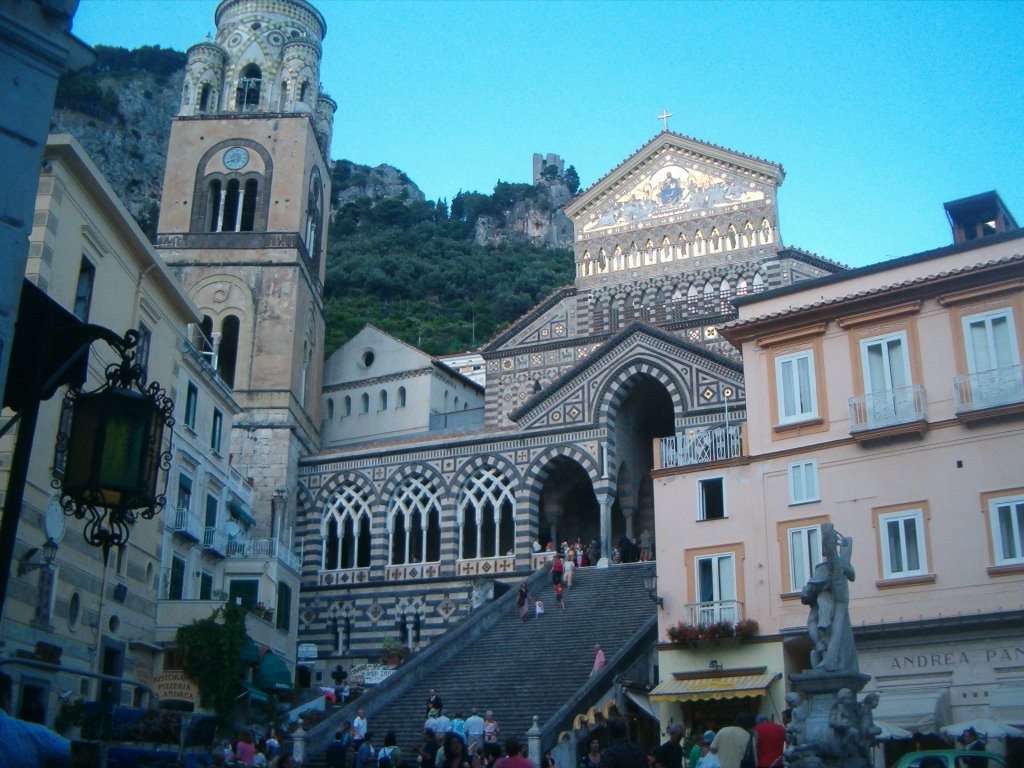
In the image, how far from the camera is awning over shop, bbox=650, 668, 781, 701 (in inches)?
814

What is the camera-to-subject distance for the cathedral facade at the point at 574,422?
36688mm

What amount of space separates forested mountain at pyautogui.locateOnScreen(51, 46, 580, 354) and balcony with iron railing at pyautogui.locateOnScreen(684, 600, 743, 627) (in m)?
47.8

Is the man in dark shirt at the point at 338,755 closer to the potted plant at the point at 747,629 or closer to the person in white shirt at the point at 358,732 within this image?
the person in white shirt at the point at 358,732

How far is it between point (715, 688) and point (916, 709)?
3.65 metres

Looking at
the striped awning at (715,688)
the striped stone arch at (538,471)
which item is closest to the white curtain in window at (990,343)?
the striped awning at (715,688)

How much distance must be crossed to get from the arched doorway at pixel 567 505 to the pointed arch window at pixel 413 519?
3664 mm

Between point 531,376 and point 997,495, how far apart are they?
77.0 ft

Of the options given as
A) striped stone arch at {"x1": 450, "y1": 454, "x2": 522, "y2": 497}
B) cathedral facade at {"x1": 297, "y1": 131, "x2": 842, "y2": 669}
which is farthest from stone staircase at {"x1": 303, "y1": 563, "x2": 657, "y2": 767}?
striped stone arch at {"x1": 450, "y1": 454, "x2": 522, "y2": 497}

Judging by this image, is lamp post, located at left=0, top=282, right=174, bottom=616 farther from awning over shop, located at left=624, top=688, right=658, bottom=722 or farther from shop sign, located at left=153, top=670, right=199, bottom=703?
shop sign, located at left=153, top=670, right=199, bottom=703

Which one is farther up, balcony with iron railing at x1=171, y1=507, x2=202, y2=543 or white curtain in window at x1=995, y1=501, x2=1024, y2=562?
balcony with iron railing at x1=171, y1=507, x2=202, y2=543

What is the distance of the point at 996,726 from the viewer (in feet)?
55.6

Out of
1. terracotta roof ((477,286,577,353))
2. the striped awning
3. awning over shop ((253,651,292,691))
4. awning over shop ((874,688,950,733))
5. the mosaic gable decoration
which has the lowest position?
awning over shop ((874,688,950,733))

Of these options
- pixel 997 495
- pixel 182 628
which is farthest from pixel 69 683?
pixel 997 495

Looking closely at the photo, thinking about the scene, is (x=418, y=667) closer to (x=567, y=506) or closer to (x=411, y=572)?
(x=411, y=572)
